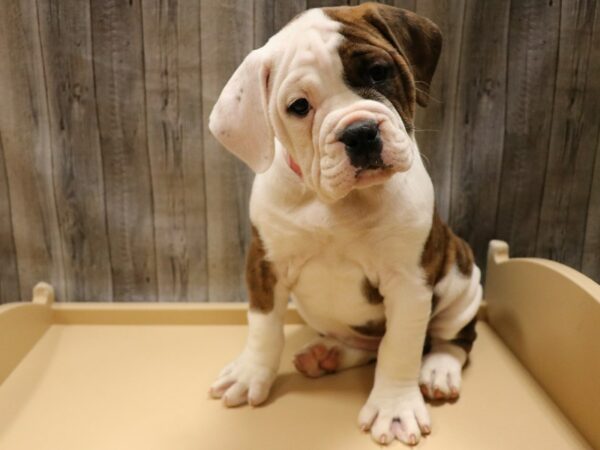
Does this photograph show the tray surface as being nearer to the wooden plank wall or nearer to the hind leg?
the hind leg

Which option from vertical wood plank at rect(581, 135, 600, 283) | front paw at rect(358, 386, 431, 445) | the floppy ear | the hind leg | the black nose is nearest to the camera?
the black nose

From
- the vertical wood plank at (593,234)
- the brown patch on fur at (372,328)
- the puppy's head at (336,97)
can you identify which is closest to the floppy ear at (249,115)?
the puppy's head at (336,97)

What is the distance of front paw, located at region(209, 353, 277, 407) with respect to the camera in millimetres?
1373

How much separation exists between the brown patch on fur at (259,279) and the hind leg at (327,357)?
200mm

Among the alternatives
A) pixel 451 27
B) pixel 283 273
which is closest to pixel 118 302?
pixel 283 273

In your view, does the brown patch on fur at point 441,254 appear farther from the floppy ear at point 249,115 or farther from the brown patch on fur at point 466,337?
the floppy ear at point 249,115

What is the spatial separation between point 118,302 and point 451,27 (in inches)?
49.0

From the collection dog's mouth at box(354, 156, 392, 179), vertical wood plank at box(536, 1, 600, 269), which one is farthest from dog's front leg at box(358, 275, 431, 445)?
vertical wood plank at box(536, 1, 600, 269)

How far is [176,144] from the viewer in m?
1.70

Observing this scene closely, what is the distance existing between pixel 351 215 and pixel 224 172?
24.8 inches

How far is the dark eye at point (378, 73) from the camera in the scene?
107 centimetres

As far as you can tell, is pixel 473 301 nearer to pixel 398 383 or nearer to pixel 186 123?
pixel 398 383

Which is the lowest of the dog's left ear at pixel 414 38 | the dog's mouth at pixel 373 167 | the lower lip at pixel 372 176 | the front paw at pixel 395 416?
the front paw at pixel 395 416

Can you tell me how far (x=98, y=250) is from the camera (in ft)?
5.92
